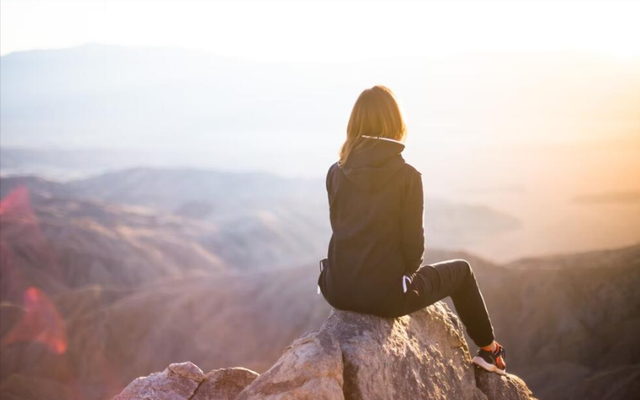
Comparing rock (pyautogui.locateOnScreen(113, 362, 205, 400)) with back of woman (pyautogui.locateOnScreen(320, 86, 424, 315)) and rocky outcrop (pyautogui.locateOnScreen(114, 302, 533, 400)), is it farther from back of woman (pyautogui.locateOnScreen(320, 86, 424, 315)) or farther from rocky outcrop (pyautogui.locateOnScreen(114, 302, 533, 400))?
back of woman (pyautogui.locateOnScreen(320, 86, 424, 315))

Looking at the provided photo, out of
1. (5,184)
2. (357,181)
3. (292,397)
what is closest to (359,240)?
(357,181)

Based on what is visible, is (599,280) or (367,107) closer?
(367,107)

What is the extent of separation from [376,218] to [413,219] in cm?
24

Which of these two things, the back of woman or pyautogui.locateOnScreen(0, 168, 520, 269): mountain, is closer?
the back of woman

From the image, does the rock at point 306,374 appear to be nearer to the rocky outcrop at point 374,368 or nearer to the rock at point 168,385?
the rocky outcrop at point 374,368

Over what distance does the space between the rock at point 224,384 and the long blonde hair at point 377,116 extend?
2.54m

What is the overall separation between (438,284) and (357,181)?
100 centimetres

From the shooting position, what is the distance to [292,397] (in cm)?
413

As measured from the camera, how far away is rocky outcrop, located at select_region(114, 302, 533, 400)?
4.23 meters

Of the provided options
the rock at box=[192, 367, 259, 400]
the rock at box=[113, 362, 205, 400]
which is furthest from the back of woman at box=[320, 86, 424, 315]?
the rock at box=[113, 362, 205, 400]

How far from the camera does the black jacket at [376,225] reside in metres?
4.26

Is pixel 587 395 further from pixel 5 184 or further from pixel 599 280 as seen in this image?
pixel 5 184

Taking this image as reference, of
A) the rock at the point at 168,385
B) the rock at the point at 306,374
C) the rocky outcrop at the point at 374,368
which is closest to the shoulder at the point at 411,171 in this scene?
the rocky outcrop at the point at 374,368

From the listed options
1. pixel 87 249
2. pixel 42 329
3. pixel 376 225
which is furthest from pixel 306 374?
pixel 87 249
